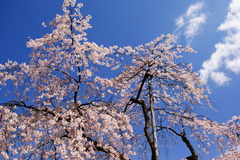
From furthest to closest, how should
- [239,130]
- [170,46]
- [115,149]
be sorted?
1. [170,46]
2. [239,130]
3. [115,149]

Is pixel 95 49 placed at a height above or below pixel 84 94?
above

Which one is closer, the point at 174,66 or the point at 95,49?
the point at 95,49

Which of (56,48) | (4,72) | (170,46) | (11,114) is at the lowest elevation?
(11,114)

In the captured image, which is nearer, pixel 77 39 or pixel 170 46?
pixel 77 39

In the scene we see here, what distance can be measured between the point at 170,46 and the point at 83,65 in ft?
13.7

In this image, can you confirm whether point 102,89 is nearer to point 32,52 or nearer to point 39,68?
point 39,68

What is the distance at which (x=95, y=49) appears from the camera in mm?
8141

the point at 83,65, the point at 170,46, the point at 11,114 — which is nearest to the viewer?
the point at 11,114

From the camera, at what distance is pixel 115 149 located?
704 cm

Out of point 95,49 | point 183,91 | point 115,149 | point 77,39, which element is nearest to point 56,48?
point 77,39

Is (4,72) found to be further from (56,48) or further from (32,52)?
(56,48)

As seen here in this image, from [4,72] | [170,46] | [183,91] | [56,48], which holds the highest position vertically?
[170,46]

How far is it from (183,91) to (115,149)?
14.3ft

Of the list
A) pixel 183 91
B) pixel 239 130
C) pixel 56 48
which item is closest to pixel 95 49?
pixel 56 48
